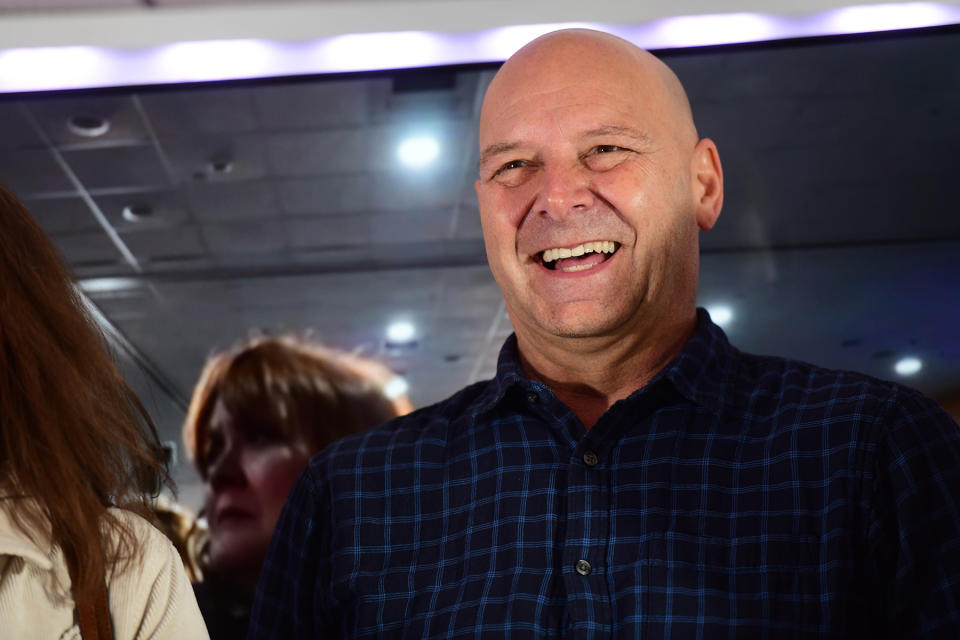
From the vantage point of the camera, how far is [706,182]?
183 centimetres

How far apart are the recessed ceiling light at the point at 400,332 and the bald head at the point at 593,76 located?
114 cm

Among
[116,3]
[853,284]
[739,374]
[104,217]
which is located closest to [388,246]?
[104,217]

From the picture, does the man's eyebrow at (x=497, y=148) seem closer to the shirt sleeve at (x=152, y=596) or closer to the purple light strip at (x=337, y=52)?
the shirt sleeve at (x=152, y=596)

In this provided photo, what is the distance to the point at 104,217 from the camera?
2949mm

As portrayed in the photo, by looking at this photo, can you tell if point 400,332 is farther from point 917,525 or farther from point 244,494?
point 917,525

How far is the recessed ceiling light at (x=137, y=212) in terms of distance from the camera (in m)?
2.95

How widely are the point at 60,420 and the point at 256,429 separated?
163 centimetres

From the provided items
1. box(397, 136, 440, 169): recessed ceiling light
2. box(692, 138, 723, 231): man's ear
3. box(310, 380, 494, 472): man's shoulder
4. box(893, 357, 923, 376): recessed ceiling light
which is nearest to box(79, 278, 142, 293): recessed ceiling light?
box(397, 136, 440, 169): recessed ceiling light

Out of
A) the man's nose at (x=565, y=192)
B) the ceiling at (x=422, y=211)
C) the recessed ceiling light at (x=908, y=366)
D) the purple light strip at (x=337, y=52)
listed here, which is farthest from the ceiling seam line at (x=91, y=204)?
the recessed ceiling light at (x=908, y=366)

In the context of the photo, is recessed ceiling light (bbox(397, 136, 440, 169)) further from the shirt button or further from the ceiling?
the shirt button

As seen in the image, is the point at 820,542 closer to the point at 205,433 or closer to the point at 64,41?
the point at 205,433

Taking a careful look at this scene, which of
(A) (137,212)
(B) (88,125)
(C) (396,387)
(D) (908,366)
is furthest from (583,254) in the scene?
(B) (88,125)

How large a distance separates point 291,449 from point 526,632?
151cm

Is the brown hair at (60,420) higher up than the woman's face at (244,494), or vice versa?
the woman's face at (244,494)
